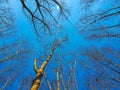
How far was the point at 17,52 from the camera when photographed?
36.3 ft

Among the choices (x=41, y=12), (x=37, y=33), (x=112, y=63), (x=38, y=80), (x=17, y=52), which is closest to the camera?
(x=38, y=80)

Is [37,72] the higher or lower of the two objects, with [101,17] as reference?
lower

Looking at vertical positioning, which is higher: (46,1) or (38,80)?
(46,1)

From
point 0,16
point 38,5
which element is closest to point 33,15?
point 38,5

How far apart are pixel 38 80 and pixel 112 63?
16.7ft

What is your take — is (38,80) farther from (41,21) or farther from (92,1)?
(92,1)

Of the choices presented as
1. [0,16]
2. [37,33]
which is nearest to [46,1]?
[37,33]

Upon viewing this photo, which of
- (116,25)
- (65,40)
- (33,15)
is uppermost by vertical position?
(33,15)

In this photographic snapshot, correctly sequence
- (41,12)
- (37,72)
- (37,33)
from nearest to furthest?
1. (37,72)
2. (41,12)
3. (37,33)

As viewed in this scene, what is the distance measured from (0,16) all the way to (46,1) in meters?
2.08

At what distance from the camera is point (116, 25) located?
6535 millimetres

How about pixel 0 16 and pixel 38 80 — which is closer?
pixel 38 80

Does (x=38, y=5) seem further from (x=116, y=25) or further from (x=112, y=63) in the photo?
(x=112, y=63)

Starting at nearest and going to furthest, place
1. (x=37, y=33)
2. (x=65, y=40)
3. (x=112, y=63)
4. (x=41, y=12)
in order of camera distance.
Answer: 1. (x=41, y=12)
2. (x=37, y=33)
3. (x=112, y=63)
4. (x=65, y=40)
